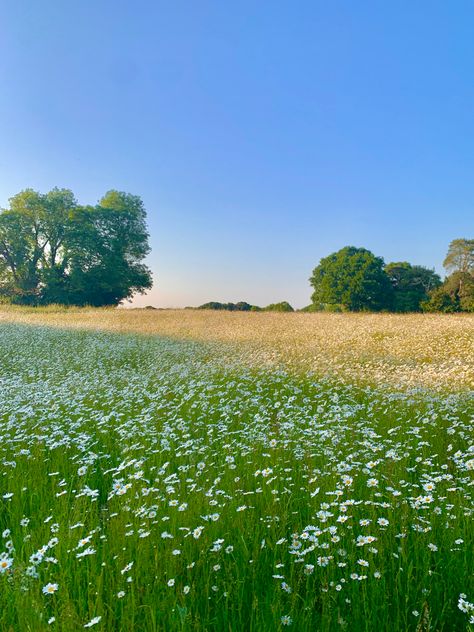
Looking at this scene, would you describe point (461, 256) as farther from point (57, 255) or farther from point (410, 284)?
point (57, 255)

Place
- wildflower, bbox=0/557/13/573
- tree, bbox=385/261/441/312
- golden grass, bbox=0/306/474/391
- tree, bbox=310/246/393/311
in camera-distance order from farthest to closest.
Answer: tree, bbox=385/261/441/312, tree, bbox=310/246/393/311, golden grass, bbox=0/306/474/391, wildflower, bbox=0/557/13/573

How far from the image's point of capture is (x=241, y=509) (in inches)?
109

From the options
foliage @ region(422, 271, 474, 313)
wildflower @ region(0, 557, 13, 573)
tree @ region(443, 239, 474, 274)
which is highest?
tree @ region(443, 239, 474, 274)

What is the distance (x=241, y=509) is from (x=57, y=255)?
55.1 meters

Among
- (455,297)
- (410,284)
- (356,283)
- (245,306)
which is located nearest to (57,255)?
(245,306)

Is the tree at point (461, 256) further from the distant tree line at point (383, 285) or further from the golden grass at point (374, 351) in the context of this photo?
the golden grass at point (374, 351)

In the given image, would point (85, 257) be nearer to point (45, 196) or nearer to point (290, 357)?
point (45, 196)

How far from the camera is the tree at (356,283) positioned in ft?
188

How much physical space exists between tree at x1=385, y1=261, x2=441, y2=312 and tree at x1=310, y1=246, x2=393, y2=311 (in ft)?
10.2

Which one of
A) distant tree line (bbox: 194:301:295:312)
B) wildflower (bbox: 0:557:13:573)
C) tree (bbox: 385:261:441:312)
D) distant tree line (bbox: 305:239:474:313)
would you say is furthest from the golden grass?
tree (bbox: 385:261:441:312)

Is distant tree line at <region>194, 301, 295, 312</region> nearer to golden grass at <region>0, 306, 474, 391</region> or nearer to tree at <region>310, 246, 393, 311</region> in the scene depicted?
tree at <region>310, 246, 393, 311</region>

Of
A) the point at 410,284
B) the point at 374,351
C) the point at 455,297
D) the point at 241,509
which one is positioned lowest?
the point at 241,509

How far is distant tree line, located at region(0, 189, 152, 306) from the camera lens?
158 feet

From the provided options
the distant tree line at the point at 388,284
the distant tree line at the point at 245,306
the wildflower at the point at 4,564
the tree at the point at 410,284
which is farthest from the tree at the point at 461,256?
the wildflower at the point at 4,564
